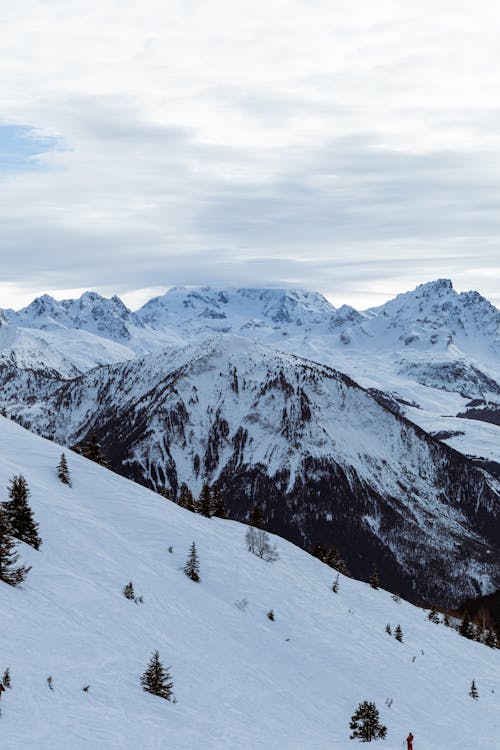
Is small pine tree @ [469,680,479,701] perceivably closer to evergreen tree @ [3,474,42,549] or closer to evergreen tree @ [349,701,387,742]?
evergreen tree @ [349,701,387,742]

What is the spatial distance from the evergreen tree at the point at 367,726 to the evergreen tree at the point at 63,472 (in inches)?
1016

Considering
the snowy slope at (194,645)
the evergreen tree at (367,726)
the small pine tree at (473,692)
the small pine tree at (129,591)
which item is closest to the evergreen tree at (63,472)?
the snowy slope at (194,645)

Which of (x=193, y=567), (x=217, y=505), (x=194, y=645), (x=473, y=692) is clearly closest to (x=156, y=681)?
(x=194, y=645)

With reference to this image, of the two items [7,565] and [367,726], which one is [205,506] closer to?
[7,565]

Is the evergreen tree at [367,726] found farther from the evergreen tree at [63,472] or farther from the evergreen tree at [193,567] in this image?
the evergreen tree at [63,472]

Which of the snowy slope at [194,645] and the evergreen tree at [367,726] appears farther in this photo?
the evergreen tree at [367,726]

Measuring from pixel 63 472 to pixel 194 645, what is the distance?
1992cm

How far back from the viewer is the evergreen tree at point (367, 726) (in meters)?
28.1

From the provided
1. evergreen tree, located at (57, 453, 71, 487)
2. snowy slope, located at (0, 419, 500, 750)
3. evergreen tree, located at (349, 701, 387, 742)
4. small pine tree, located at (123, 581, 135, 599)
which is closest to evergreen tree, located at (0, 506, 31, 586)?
snowy slope, located at (0, 419, 500, 750)

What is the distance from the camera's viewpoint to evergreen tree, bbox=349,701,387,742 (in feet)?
92.3

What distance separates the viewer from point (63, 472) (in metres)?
46.9

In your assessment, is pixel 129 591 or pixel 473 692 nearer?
pixel 129 591

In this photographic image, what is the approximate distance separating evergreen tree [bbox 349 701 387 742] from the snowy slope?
0.69 meters

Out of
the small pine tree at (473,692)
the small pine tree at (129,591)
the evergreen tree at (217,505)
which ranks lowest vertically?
the small pine tree at (473,692)
